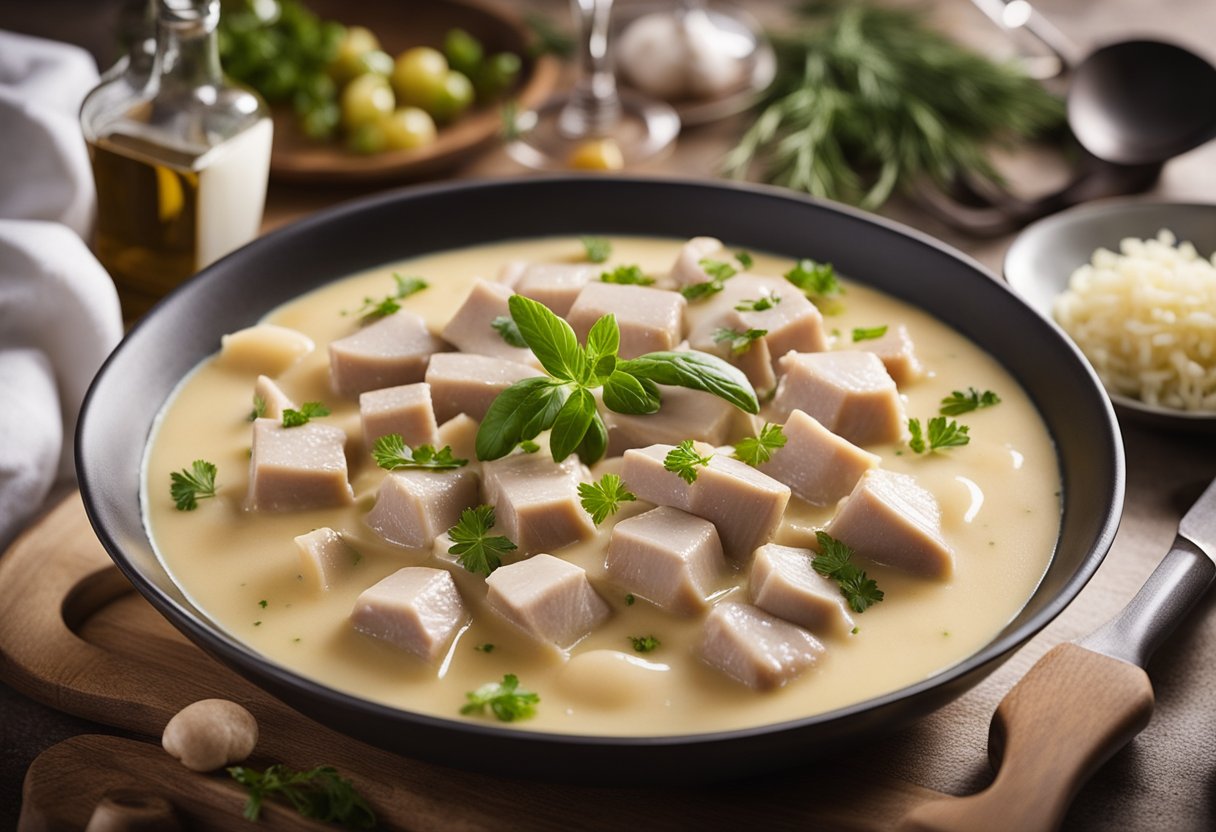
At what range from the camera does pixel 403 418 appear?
302 cm

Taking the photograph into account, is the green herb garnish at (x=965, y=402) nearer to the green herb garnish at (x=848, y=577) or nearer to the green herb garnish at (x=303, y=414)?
the green herb garnish at (x=848, y=577)

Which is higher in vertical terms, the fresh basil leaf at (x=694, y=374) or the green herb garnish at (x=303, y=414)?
the fresh basil leaf at (x=694, y=374)

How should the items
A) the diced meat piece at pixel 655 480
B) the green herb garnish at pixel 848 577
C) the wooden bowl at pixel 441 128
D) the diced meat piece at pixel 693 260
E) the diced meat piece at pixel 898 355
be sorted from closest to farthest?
the green herb garnish at pixel 848 577
the diced meat piece at pixel 655 480
the diced meat piece at pixel 898 355
the diced meat piece at pixel 693 260
the wooden bowl at pixel 441 128

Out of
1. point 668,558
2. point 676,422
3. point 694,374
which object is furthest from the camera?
point 676,422

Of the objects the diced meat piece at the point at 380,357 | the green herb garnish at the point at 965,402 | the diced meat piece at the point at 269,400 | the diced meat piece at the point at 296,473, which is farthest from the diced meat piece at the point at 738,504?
the diced meat piece at the point at 269,400

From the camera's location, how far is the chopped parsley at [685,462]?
2.74 metres

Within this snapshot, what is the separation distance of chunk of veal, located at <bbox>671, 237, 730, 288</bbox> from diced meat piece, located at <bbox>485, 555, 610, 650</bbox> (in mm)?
1229

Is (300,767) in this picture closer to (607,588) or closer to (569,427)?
(607,588)

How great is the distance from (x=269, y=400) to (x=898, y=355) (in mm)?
1606

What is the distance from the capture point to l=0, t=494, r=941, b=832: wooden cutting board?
7.97ft

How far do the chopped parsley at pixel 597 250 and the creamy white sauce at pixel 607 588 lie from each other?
59 centimetres

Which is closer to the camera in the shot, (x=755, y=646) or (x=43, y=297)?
(x=755, y=646)

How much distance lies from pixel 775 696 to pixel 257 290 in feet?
6.36

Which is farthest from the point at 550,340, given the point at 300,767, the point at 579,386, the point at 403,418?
the point at 300,767
